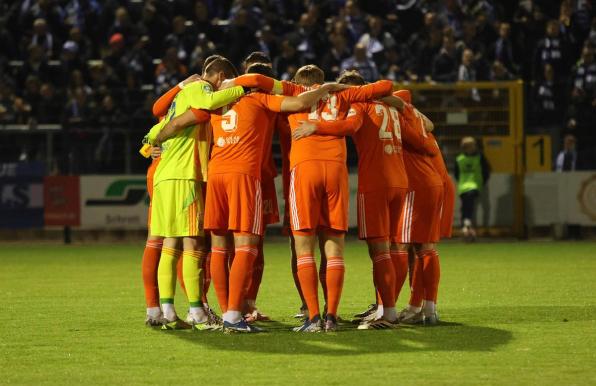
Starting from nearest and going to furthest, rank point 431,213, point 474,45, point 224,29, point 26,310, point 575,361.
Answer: point 575,361 → point 431,213 → point 26,310 → point 474,45 → point 224,29

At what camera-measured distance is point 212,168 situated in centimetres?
986

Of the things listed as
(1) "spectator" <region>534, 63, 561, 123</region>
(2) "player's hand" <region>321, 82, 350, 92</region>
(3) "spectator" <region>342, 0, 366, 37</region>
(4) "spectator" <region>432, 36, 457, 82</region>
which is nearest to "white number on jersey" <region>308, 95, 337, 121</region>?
(2) "player's hand" <region>321, 82, 350, 92</region>

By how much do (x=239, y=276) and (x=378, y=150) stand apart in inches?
63.1

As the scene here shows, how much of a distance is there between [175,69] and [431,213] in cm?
1465

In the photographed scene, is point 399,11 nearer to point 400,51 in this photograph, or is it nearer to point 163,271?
point 400,51

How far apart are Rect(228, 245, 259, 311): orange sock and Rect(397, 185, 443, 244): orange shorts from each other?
4.59 feet

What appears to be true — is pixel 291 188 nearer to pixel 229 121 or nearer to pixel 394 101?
pixel 229 121

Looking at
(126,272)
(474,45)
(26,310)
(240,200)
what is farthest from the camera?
(474,45)

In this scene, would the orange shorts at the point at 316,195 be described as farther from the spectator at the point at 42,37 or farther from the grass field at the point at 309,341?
the spectator at the point at 42,37

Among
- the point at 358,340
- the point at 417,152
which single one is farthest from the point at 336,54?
the point at 358,340

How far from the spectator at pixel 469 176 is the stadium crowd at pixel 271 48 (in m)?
1.61

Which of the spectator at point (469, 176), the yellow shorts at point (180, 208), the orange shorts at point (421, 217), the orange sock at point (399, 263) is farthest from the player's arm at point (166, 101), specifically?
the spectator at point (469, 176)

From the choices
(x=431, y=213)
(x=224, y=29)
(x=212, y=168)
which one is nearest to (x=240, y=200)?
(x=212, y=168)

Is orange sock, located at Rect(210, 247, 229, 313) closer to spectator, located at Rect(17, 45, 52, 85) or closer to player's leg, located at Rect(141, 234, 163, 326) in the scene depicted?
player's leg, located at Rect(141, 234, 163, 326)
